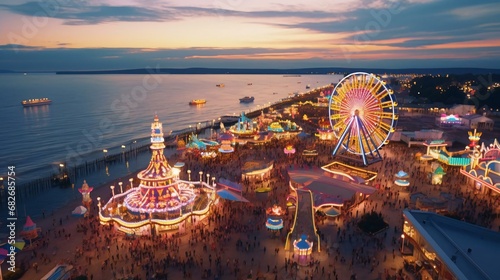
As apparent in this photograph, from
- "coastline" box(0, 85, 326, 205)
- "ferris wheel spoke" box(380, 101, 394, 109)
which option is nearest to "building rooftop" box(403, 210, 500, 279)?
"ferris wheel spoke" box(380, 101, 394, 109)

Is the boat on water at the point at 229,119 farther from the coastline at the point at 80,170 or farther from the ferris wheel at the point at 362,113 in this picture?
the ferris wheel at the point at 362,113

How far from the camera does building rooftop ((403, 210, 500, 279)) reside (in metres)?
15.2

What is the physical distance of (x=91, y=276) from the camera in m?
19.4

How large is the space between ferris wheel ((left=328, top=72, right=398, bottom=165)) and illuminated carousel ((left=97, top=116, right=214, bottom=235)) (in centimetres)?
1934

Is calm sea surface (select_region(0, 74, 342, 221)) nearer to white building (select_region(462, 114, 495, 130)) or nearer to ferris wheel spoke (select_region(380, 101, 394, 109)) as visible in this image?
ferris wheel spoke (select_region(380, 101, 394, 109))

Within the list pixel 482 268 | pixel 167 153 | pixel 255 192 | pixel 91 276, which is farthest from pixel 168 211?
pixel 167 153

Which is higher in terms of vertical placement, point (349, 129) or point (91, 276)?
point (349, 129)

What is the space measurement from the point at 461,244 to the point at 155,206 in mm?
17671

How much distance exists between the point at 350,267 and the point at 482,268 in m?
6.47

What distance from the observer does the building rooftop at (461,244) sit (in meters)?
15.2

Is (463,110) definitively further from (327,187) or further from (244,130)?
(327,187)

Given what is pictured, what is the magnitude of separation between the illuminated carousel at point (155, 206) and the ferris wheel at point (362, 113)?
19.3m

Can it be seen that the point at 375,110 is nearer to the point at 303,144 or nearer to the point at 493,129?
the point at 303,144

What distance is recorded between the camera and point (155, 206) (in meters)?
24.6
